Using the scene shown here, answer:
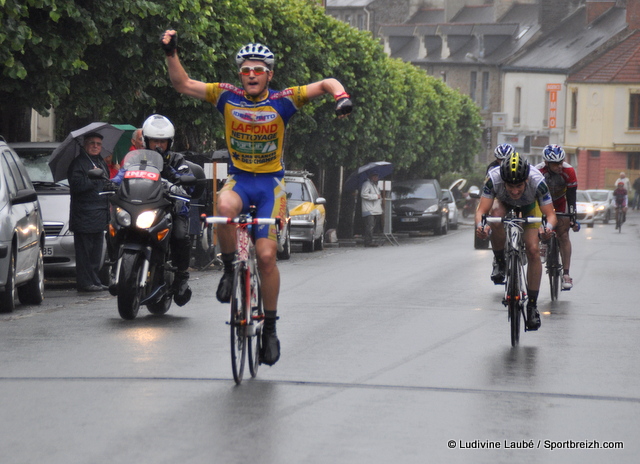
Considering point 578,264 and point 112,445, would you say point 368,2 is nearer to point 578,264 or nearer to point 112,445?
point 578,264

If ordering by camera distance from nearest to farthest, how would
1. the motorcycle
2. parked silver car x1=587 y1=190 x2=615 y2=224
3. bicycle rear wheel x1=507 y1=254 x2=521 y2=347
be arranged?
bicycle rear wheel x1=507 y1=254 x2=521 y2=347, the motorcycle, parked silver car x1=587 y1=190 x2=615 y2=224

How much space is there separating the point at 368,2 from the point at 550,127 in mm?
26133

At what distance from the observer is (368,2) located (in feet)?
337

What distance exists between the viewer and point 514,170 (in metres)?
10.6

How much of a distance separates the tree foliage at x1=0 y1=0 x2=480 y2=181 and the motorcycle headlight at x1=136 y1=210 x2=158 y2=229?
4.76 m

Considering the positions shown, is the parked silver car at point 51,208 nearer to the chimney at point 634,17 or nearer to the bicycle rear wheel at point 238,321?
the bicycle rear wheel at point 238,321

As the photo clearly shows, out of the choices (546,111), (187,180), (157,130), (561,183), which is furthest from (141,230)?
(546,111)

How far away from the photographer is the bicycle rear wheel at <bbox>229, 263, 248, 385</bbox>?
7.77 metres

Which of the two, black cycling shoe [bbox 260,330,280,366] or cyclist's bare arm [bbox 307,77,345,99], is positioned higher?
cyclist's bare arm [bbox 307,77,345,99]

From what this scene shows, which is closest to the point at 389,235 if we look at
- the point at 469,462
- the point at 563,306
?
the point at 563,306

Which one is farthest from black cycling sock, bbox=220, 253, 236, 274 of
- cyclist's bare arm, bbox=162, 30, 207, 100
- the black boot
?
the black boot

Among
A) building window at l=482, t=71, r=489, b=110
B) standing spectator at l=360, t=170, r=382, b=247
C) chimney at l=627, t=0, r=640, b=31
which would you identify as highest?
chimney at l=627, t=0, r=640, b=31

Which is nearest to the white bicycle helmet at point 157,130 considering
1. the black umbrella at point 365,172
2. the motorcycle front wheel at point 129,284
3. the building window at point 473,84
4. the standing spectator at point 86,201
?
the motorcycle front wheel at point 129,284

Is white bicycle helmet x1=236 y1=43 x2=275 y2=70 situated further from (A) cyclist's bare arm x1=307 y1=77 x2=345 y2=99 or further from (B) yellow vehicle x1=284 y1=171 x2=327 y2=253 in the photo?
(B) yellow vehicle x1=284 y1=171 x2=327 y2=253
